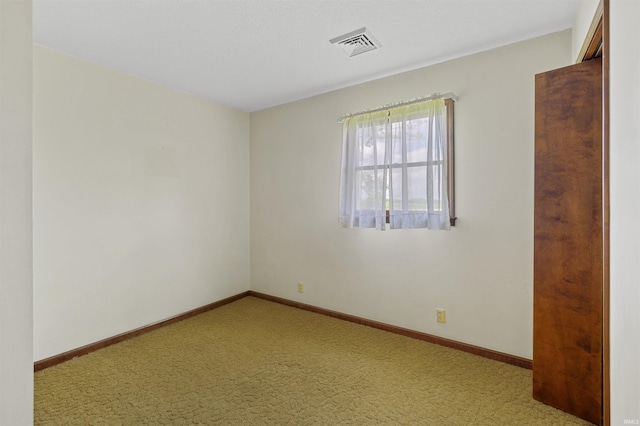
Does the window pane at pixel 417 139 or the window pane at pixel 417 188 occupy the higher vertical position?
the window pane at pixel 417 139

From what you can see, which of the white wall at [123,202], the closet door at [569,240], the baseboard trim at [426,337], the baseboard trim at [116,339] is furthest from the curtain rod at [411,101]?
the baseboard trim at [116,339]

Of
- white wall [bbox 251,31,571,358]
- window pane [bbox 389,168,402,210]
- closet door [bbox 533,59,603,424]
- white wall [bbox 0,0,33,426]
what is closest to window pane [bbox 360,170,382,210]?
window pane [bbox 389,168,402,210]

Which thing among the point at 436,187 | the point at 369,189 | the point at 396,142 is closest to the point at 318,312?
the point at 369,189

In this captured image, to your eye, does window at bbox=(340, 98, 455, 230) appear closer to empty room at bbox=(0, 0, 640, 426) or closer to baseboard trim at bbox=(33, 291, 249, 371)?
empty room at bbox=(0, 0, 640, 426)

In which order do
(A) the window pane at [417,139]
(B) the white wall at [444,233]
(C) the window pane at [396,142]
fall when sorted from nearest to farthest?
(B) the white wall at [444,233] < (A) the window pane at [417,139] < (C) the window pane at [396,142]

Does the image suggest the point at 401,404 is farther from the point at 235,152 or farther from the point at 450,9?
the point at 235,152

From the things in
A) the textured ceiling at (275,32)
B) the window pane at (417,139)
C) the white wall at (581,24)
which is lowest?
the window pane at (417,139)

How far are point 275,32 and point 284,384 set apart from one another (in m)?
2.55

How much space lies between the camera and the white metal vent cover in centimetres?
231

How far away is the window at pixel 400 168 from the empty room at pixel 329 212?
0.9 inches

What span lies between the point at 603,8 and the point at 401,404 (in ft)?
7.68

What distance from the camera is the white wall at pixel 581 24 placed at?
1677mm
